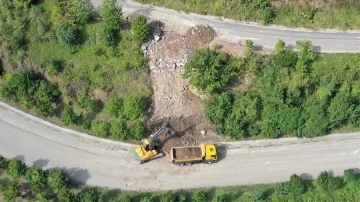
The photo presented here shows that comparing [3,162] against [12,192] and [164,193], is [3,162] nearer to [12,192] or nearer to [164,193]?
[12,192]

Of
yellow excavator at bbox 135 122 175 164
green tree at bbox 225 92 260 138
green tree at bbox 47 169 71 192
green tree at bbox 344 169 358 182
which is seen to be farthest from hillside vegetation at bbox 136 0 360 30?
green tree at bbox 47 169 71 192

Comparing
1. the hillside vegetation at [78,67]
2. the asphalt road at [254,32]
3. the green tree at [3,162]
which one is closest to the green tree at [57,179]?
the green tree at [3,162]

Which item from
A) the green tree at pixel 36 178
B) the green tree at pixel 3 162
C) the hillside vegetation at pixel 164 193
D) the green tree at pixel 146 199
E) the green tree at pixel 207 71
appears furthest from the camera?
the green tree at pixel 207 71

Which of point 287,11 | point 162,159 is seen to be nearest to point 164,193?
point 162,159

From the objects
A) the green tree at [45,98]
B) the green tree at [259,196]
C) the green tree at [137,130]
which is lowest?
the green tree at [259,196]

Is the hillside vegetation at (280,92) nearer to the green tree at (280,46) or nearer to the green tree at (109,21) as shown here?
the green tree at (280,46)

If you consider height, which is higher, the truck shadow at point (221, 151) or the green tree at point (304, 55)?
the green tree at point (304, 55)
